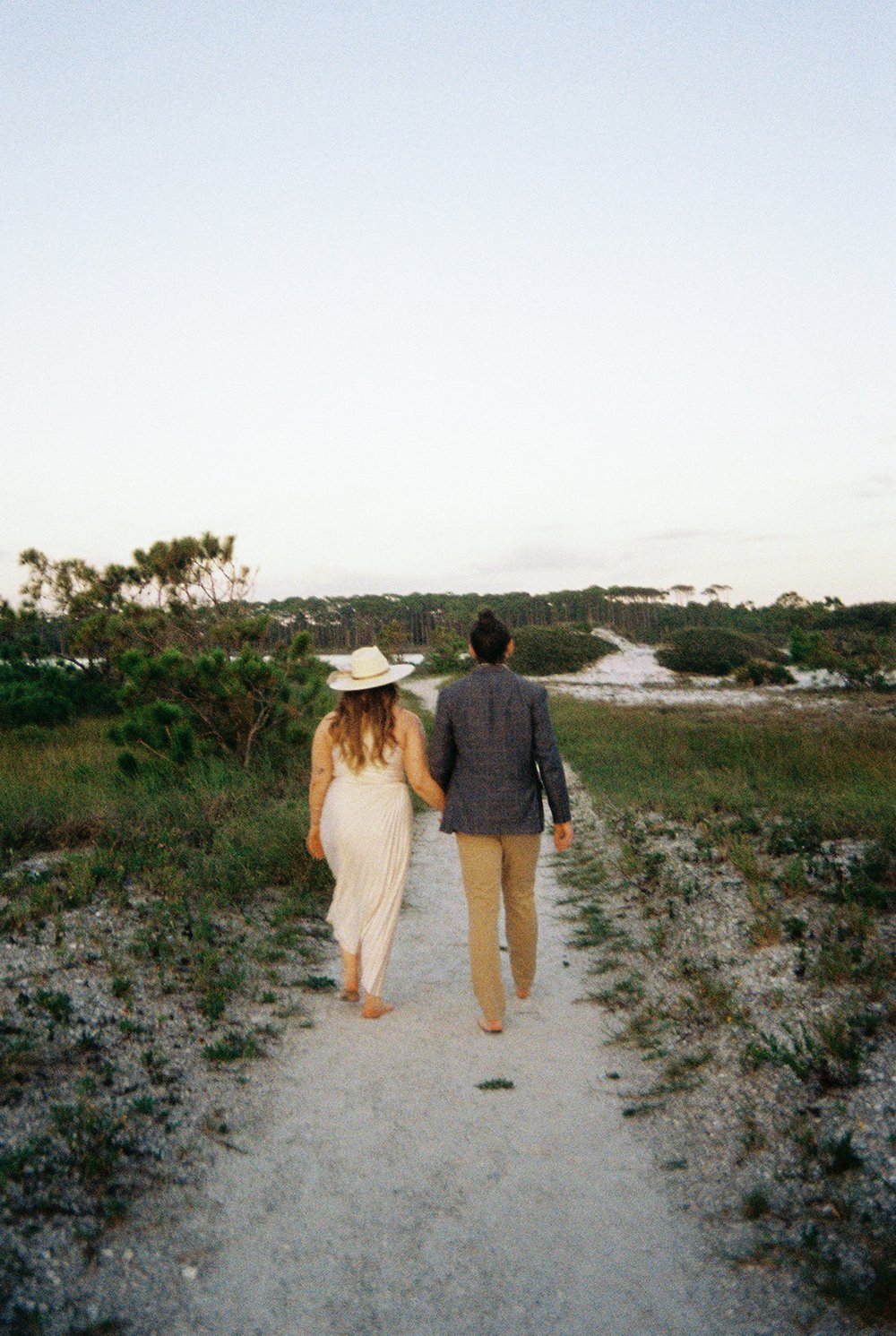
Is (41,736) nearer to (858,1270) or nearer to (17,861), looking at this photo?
(17,861)

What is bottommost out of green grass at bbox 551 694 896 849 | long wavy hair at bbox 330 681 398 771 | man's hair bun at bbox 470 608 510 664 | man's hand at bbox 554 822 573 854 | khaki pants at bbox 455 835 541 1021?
green grass at bbox 551 694 896 849

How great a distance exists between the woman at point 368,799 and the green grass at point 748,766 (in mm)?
3767

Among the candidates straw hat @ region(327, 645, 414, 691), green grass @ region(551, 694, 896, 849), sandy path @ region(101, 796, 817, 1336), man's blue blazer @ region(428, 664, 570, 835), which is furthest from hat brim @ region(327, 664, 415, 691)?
green grass @ region(551, 694, 896, 849)

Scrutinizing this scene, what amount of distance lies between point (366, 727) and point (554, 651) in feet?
162

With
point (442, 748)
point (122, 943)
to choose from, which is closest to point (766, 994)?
point (442, 748)

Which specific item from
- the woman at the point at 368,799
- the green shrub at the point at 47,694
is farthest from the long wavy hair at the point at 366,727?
the green shrub at the point at 47,694

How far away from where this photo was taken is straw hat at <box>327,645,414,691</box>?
484 centimetres

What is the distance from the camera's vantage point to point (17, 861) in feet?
23.7

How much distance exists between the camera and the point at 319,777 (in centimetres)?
506

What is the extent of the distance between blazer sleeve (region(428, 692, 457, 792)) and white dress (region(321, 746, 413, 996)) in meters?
0.18

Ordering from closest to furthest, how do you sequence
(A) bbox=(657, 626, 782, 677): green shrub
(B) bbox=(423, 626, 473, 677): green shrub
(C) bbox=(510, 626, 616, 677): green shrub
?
(A) bbox=(657, 626, 782, 677): green shrub → (B) bbox=(423, 626, 473, 677): green shrub → (C) bbox=(510, 626, 616, 677): green shrub

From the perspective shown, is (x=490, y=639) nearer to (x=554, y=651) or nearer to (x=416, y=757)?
(x=416, y=757)

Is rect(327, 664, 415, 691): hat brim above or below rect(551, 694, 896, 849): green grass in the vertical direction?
above

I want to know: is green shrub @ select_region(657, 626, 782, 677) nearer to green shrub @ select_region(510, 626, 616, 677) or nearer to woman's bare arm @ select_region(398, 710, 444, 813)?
green shrub @ select_region(510, 626, 616, 677)
